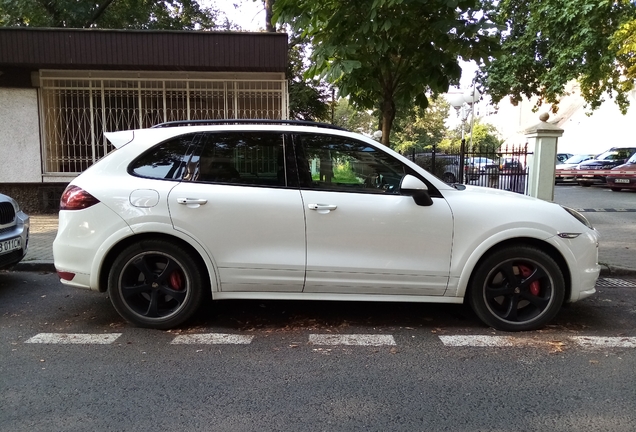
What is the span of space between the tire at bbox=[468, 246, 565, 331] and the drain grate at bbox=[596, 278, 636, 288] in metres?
2.22

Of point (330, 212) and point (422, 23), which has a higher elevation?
point (422, 23)

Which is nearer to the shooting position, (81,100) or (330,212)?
(330,212)

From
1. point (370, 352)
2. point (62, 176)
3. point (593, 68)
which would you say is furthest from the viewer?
point (593, 68)

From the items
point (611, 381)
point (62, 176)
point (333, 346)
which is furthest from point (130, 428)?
point (62, 176)

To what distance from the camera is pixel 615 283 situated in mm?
5941

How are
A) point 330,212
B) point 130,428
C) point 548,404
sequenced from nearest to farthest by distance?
point 130,428 < point 548,404 < point 330,212

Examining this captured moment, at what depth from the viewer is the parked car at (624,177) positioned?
54.9 ft

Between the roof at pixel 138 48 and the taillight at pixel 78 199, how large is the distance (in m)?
6.05

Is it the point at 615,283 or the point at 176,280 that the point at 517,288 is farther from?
the point at 176,280

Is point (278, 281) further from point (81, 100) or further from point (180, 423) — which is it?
point (81, 100)

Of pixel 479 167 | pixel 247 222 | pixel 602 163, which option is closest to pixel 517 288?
pixel 247 222

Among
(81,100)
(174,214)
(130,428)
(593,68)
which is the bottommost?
(130,428)

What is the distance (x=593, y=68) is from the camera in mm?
15602

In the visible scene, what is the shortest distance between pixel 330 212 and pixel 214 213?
971 mm
